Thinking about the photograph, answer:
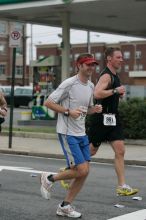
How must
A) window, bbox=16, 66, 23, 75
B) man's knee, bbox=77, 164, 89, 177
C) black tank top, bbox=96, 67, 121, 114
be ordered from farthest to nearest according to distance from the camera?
window, bbox=16, 66, 23, 75 < black tank top, bbox=96, 67, 121, 114 < man's knee, bbox=77, 164, 89, 177

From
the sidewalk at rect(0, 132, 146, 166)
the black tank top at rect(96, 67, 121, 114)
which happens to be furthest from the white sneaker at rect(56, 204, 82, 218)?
the sidewalk at rect(0, 132, 146, 166)

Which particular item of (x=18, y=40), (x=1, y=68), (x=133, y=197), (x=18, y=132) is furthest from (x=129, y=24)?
(x=1, y=68)

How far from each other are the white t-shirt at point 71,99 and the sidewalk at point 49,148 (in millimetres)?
5867

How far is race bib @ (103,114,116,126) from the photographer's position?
834cm

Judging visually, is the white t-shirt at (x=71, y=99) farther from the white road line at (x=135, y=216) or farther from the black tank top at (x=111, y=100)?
the black tank top at (x=111, y=100)

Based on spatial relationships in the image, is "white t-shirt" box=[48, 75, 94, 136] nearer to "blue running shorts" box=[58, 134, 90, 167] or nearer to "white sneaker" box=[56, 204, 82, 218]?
"blue running shorts" box=[58, 134, 90, 167]

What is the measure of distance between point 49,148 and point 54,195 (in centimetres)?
662

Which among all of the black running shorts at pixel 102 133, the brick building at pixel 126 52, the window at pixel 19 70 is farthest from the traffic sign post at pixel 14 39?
the window at pixel 19 70

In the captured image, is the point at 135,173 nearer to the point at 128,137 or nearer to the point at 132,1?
the point at 128,137

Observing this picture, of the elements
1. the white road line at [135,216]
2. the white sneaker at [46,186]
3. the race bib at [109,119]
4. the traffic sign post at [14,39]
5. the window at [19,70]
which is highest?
the traffic sign post at [14,39]

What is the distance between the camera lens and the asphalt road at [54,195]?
724 cm

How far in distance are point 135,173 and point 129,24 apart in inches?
540

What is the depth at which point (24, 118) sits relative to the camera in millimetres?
22984

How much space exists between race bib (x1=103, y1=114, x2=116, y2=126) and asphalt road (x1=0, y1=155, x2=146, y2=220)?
1.06 meters
